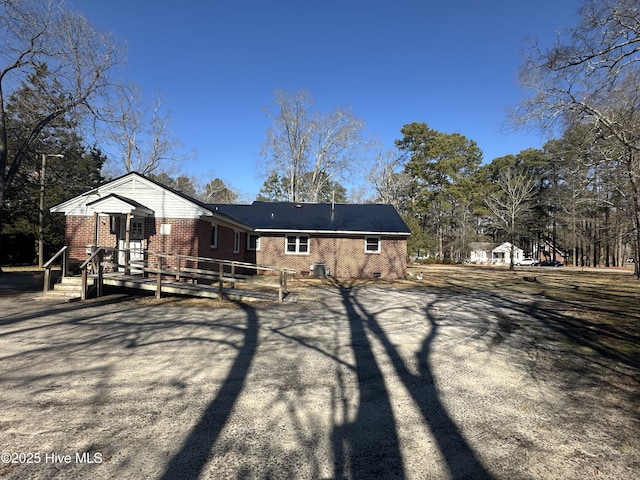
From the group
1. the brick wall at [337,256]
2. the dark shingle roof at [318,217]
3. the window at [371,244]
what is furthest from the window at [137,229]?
the window at [371,244]

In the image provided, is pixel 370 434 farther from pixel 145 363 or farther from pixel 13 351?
pixel 13 351

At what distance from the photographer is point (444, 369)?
5363 mm

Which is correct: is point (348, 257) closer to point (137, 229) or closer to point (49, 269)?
point (137, 229)

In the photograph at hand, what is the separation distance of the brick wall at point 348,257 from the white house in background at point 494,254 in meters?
51.5

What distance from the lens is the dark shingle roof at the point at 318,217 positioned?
831 inches

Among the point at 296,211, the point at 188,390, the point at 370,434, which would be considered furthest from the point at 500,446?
the point at 296,211

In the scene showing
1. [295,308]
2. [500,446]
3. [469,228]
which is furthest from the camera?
[469,228]

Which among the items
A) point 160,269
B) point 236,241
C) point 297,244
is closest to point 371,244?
point 297,244

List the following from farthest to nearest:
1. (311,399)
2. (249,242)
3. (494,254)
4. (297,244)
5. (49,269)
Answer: (494,254), (249,242), (297,244), (49,269), (311,399)

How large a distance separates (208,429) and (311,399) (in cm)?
121

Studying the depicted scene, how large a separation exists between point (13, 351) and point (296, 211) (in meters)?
19.3

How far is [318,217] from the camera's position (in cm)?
2305

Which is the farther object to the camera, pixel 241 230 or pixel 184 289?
pixel 241 230

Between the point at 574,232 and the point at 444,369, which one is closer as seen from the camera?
the point at 444,369
